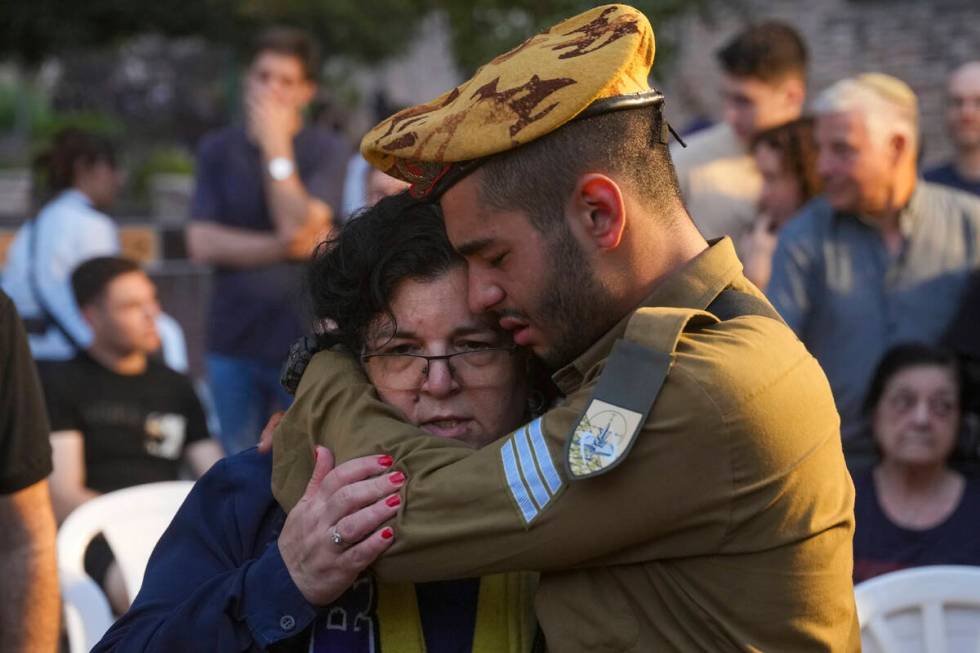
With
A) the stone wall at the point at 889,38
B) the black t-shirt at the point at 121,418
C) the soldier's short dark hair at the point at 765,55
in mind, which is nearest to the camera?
the black t-shirt at the point at 121,418

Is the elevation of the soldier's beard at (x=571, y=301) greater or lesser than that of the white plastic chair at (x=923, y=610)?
greater

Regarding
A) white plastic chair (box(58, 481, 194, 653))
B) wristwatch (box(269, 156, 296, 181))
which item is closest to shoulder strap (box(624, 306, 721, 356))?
white plastic chair (box(58, 481, 194, 653))

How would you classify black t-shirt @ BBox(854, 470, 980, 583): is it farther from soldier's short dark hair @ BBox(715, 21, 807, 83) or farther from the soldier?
the soldier

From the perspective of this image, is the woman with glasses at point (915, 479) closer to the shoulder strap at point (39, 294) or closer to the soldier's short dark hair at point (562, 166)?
the soldier's short dark hair at point (562, 166)

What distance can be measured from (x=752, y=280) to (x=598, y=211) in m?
3.40

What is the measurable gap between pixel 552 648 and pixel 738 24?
13.4 m

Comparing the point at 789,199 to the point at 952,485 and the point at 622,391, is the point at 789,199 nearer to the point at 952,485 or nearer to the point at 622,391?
the point at 952,485

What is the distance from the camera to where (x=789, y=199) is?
17.6ft

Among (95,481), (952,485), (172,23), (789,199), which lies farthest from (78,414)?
(172,23)

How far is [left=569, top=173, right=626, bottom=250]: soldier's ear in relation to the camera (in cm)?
202

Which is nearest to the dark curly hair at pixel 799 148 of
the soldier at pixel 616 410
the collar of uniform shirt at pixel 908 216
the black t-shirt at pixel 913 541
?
the collar of uniform shirt at pixel 908 216

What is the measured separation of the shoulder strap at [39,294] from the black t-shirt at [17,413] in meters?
2.70

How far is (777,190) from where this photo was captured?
5.36 metres

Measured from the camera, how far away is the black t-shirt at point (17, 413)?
307 centimetres
